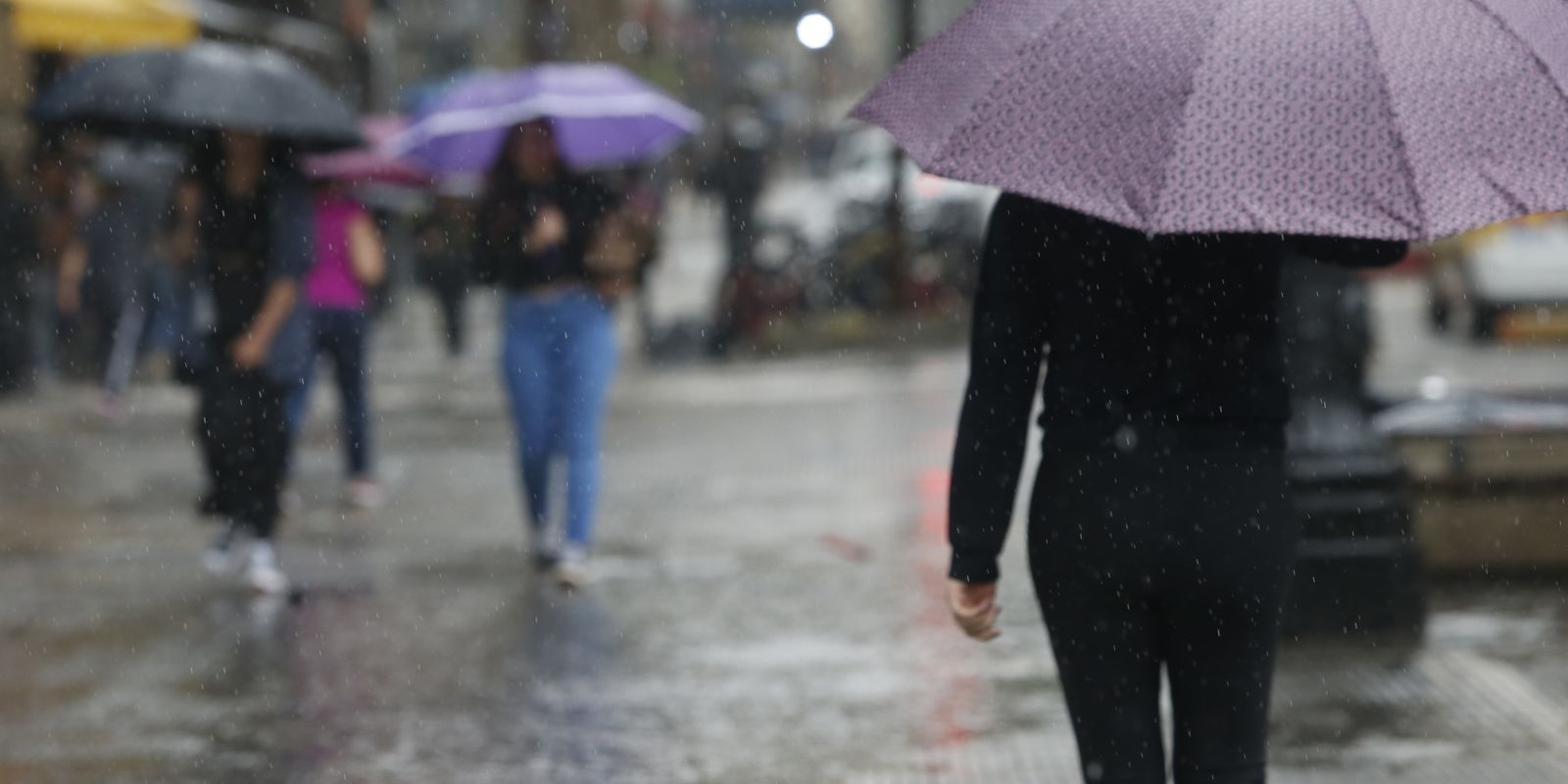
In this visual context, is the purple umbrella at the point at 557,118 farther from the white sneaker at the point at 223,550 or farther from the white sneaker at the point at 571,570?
the white sneaker at the point at 223,550

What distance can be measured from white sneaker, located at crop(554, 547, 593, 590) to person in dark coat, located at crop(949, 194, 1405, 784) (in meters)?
5.02

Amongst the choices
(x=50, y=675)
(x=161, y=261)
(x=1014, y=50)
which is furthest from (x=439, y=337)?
(x=1014, y=50)

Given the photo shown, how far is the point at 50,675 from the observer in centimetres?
702

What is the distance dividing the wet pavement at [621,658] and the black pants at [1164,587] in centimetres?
223

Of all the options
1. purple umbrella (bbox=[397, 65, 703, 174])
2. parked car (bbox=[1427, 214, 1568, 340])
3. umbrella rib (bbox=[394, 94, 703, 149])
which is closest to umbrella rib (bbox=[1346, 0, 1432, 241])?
umbrella rib (bbox=[394, 94, 703, 149])

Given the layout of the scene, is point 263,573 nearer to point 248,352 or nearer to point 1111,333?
point 248,352

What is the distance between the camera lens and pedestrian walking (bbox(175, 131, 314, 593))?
8.08 meters

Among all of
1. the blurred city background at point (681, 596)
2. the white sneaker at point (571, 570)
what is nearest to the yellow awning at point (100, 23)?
the blurred city background at point (681, 596)

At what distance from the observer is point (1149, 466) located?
3.33m

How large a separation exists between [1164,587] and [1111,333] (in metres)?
0.39

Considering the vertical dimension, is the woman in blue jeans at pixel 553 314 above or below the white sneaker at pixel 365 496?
above

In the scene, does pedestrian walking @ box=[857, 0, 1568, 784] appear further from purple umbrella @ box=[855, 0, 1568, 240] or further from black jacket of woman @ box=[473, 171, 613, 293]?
black jacket of woman @ box=[473, 171, 613, 293]

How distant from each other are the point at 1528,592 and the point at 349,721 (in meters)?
4.18

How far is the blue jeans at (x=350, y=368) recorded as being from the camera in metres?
10.9
